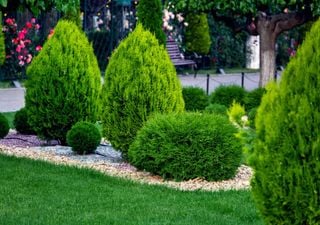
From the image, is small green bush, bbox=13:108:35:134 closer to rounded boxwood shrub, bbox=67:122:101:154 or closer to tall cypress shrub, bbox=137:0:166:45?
rounded boxwood shrub, bbox=67:122:101:154

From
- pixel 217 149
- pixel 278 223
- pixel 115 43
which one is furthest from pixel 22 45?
pixel 278 223

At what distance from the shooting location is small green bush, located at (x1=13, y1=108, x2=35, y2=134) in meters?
11.1

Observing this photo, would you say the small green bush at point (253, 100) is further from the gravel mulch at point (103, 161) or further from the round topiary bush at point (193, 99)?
the gravel mulch at point (103, 161)

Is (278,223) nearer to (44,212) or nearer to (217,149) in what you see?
(44,212)

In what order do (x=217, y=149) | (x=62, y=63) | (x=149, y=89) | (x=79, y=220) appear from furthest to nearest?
(x=62, y=63), (x=149, y=89), (x=217, y=149), (x=79, y=220)

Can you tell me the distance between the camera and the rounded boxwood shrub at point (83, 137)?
942cm

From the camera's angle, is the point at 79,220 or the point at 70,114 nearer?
the point at 79,220

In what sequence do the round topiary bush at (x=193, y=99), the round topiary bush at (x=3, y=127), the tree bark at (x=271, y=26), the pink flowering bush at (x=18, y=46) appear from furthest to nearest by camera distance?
1. the pink flowering bush at (x=18, y=46)
2. the tree bark at (x=271, y=26)
3. the round topiary bush at (x=193, y=99)
4. the round topiary bush at (x=3, y=127)

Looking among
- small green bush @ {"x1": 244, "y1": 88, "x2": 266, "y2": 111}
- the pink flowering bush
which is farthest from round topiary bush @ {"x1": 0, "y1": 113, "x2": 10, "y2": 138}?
the pink flowering bush

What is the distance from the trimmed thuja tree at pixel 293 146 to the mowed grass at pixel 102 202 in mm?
2114

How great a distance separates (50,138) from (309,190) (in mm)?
6460

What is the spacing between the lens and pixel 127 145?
9.10 metres

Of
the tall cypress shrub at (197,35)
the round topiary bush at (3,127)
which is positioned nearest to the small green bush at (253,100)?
the round topiary bush at (3,127)

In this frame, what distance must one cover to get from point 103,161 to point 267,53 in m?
8.09
